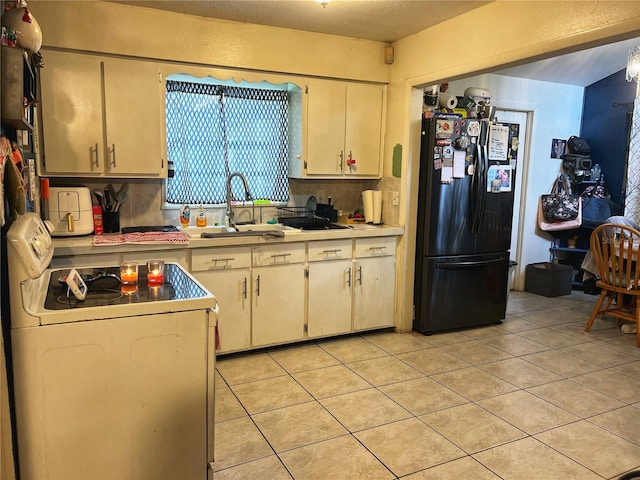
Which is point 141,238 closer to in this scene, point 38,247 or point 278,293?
point 278,293

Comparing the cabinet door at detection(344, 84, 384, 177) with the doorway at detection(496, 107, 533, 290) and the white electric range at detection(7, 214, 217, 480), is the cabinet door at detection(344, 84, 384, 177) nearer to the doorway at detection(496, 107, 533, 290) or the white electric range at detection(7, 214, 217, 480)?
the doorway at detection(496, 107, 533, 290)

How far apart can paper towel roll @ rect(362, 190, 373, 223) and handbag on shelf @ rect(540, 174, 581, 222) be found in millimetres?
2621

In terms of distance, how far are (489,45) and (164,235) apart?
2.40 metres

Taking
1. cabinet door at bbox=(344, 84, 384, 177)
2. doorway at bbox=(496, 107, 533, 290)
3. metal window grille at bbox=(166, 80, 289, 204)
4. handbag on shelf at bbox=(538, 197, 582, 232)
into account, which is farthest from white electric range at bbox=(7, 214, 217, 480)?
handbag on shelf at bbox=(538, 197, 582, 232)

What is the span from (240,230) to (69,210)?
1146 millimetres

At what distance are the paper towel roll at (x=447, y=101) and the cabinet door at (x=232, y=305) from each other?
86.4 inches

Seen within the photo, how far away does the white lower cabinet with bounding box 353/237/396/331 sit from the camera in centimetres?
385

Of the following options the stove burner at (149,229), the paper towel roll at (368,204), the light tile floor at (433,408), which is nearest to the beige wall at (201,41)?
the paper towel roll at (368,204)

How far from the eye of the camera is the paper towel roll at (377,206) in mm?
4078

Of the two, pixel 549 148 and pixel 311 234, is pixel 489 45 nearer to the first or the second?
pixel 311 234

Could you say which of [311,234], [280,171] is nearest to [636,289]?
[311,234]

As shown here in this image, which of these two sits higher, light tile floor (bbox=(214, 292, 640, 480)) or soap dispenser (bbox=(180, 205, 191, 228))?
soap dispenser (bbox=(180, 205, 191, 228))

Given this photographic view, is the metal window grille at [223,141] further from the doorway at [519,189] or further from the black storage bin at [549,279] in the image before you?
the black storage bin at [549,279]

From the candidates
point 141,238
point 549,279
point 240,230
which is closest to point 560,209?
point 549,279
